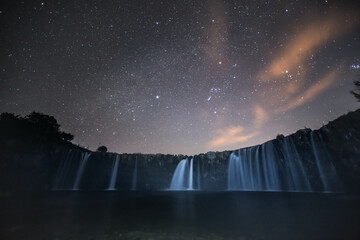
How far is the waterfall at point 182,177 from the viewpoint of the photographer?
4100 cm

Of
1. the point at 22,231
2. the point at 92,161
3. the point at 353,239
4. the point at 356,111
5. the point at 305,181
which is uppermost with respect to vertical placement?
the point at 356,111

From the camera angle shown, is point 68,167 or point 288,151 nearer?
point 288,151

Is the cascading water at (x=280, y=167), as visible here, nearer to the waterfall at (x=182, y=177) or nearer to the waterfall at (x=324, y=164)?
the waterfall at (x=324, y=164)

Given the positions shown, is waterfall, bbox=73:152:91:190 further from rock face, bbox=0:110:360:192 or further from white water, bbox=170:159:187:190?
white water, bbox=170:159:187:190

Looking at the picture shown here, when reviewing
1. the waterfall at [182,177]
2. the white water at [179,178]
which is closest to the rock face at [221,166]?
the waterfall at [182,177]

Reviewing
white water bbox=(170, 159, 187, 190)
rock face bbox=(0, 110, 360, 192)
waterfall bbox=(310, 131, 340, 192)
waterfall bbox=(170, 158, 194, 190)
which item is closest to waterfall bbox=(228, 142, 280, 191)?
rock face bbox=(0, 110, 360, 192)

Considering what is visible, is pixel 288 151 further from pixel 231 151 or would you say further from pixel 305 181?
pixel 231 151

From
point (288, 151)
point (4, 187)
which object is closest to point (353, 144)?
point (288, 151)

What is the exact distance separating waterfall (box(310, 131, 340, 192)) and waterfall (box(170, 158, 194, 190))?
1037 inches

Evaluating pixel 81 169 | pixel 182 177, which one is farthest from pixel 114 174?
pixel 182 177

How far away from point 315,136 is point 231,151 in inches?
708

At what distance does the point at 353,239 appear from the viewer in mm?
3807

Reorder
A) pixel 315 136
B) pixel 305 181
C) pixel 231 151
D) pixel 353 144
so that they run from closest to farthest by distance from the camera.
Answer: pixel 353 144 < pixel 315 136 < pixel 305 181 < pixel 231 151

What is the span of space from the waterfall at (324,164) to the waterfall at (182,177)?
86.5 ft
